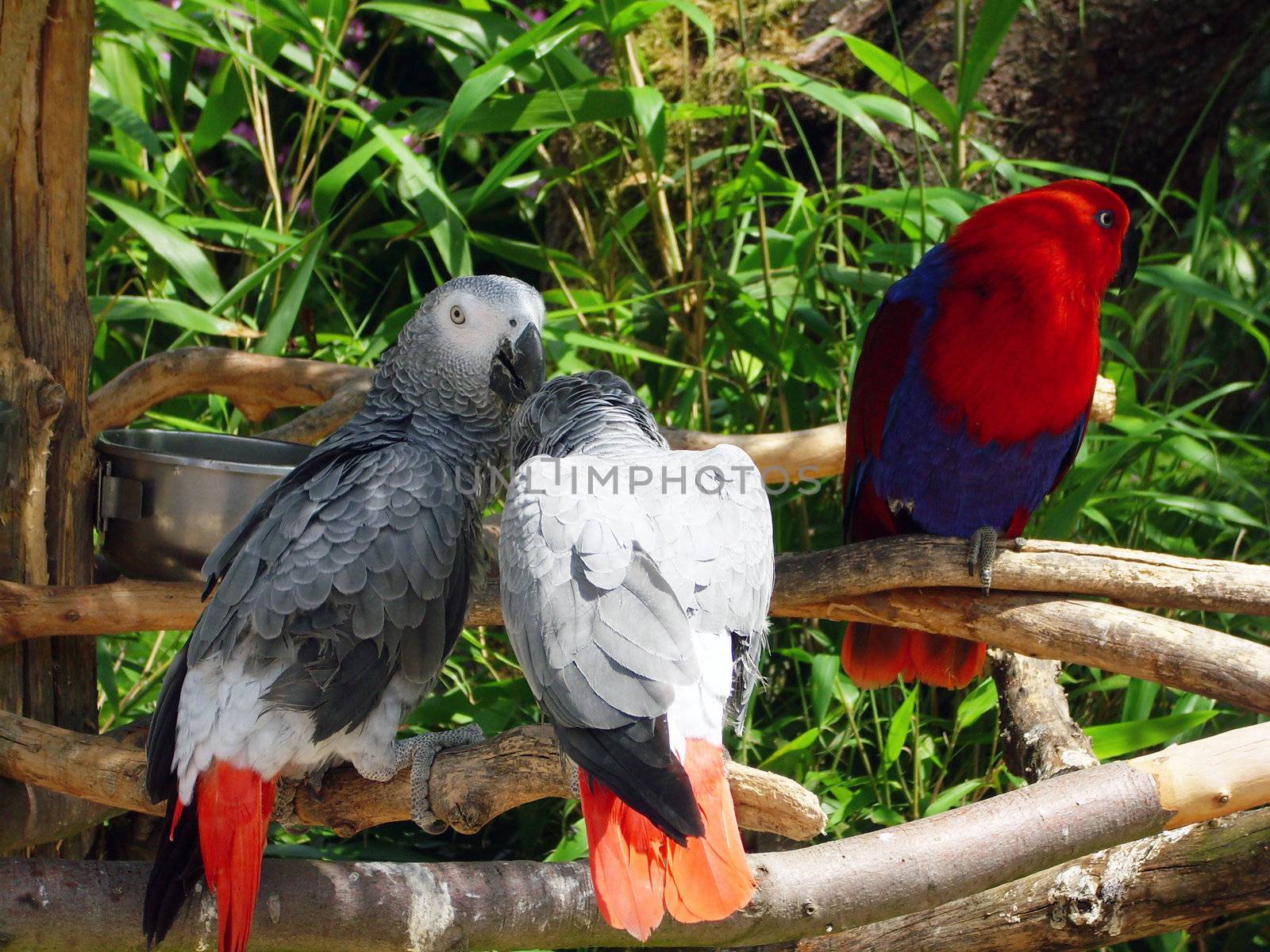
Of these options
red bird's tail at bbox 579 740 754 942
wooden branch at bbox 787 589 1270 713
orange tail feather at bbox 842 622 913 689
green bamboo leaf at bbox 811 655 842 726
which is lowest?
green bamboo leaf at bbox 811 655 842 726

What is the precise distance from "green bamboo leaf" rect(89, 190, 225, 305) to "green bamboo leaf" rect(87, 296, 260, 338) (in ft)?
0.15

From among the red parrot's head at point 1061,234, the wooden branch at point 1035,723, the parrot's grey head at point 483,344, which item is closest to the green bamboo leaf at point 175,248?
the parrot's grey head at point 483,344

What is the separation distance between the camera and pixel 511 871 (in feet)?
3.40

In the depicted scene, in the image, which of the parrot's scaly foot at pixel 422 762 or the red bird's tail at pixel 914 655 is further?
the red bird's tail at pixel 914 655

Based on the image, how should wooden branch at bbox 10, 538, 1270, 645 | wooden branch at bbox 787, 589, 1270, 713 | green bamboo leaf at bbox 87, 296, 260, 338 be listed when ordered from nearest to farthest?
wooden branch at bbox 787, 589, 1270, 713 < wooden branch at bbox 10, 538, 1270, 645 < green bamboo leaf at bbox 87, 296, 260, 338

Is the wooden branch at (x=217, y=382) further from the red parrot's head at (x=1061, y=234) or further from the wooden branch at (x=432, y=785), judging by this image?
the red parrot's head at (x=1061, y=234)

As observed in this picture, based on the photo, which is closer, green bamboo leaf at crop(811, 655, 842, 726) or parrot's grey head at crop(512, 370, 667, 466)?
parrot's grey head at crop(512, 370, 667, 466)

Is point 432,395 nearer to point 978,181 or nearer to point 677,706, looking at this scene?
point 677,706

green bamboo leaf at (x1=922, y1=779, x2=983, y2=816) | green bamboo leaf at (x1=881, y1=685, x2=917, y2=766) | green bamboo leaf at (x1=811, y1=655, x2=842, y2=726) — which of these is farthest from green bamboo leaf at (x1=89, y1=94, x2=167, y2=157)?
green bamboo leaf at (x1=922, y1=779, x2=983, y2=816)

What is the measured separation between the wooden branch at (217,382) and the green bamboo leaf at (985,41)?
0.96m

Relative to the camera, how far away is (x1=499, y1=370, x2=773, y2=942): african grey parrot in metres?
0.81

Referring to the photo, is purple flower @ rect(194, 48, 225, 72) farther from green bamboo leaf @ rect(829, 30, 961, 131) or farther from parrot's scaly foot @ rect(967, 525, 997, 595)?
parrot's scaly foot @ rect(967, 525, 997, 595)

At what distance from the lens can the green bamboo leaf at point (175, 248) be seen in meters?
1.75

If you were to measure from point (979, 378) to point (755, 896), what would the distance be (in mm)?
739
